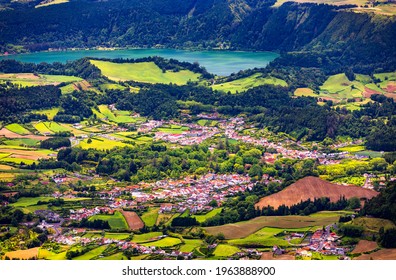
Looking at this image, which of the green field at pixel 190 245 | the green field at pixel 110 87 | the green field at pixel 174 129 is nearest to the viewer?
the green field at pixel 190 245

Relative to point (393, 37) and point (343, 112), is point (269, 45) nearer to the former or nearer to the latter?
point (393, 37)

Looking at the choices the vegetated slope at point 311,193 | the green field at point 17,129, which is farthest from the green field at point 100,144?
the vegetated slope at point 311,193

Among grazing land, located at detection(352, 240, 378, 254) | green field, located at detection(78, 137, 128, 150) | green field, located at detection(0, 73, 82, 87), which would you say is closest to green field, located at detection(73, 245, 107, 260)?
grazing land, located at detection(352, 240, 378, 254)

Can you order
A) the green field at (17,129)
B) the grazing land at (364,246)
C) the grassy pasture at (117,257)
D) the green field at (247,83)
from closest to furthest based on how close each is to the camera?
the grazing land at (364,246) → the grassy pasture at (117,257) → the green field at (17,129) → the green field at (247,83)

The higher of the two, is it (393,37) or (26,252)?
(393,37)

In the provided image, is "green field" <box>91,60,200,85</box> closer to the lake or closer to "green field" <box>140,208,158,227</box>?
the lake

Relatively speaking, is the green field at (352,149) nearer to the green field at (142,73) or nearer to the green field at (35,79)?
the green field at (142,73)

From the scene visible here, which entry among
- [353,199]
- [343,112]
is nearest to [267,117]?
[343,112]
